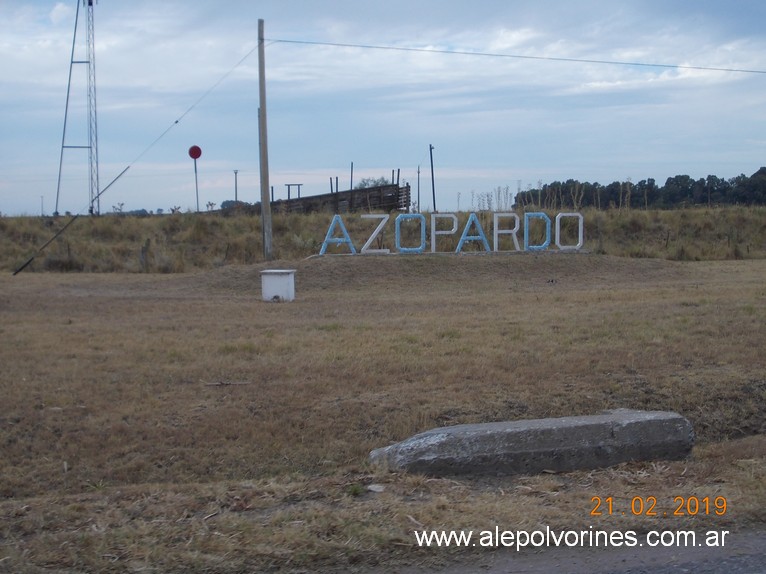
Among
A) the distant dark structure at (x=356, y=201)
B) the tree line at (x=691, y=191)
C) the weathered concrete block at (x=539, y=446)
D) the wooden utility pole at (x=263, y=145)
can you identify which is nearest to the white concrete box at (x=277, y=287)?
the wooden utility pole at (x=263, y=145)

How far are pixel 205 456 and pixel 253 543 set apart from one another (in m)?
2.48

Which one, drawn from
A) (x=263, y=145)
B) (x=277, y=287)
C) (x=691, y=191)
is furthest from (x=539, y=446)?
(x=691, y=191)

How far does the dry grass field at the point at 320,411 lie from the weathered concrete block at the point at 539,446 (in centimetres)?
15

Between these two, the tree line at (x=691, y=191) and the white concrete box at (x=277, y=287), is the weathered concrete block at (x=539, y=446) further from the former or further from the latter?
the tree line at (x=691, y=191)

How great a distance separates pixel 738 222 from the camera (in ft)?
107

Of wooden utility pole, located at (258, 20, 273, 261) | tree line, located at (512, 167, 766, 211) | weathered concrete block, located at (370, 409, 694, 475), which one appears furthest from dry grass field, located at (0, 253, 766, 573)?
tree line, located at (512, 167, 766, 211)

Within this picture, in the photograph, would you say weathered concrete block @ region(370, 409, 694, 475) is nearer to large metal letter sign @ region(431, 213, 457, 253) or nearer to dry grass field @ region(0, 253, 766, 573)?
dry grass field @ region(0, 253, 766, 573)

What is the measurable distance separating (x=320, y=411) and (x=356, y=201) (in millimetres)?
27206

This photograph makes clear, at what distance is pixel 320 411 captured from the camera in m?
8.02

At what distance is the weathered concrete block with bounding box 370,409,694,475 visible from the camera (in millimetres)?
6281

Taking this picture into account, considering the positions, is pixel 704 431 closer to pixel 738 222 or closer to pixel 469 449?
pixel 469 449

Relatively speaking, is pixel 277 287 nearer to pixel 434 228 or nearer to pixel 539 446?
pixel 434 228

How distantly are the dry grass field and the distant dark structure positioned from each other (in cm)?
1886

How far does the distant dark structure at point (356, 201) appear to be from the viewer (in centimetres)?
3459
